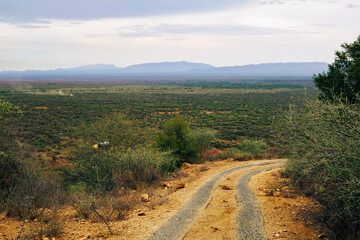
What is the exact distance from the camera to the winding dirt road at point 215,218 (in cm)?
804

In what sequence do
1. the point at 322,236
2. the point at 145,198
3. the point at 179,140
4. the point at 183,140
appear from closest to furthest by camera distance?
the point at 322,236 < the point at 145,198 < the point at 179,140 < the point at 183,140

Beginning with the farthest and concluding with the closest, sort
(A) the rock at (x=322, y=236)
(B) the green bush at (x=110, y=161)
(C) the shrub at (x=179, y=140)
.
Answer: (C) the shrub at (x=179, y=140)
(B) the green bush at (x=110, y=161)
(A) the rock at (x=322, y=236)

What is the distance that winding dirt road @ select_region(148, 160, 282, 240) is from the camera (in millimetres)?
8039

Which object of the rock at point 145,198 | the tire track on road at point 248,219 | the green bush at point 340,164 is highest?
the green bush at point 340,164

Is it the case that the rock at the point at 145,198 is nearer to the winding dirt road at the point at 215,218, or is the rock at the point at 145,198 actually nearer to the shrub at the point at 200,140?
the winding dirt road at the point at 215,218

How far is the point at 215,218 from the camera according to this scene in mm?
9438

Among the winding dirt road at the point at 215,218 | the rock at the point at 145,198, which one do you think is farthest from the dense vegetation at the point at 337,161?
the rock at the point at 145,198

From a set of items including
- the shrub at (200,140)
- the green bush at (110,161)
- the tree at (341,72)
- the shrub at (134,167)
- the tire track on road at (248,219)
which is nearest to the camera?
the tire track on road at (248,219)

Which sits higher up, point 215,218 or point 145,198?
point 215,218

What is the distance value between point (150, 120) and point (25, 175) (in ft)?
135

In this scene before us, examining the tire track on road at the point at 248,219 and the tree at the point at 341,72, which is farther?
the tree at the point at 341,72

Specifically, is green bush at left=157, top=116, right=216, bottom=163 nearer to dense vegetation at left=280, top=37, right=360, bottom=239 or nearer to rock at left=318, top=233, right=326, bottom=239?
dense vegetation at left=280, top=37, right=360, bottom=239

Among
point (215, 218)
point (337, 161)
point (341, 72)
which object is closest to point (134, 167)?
point (215, 218)

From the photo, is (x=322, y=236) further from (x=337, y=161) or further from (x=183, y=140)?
(x=183, y=140)
